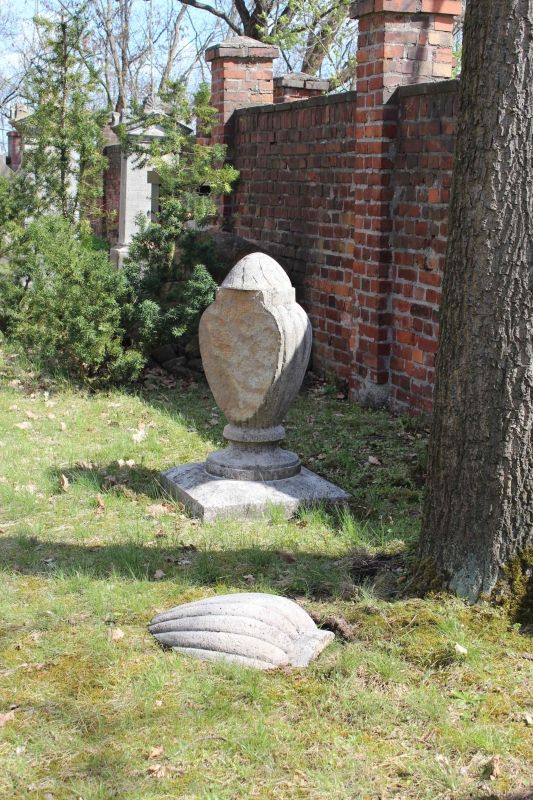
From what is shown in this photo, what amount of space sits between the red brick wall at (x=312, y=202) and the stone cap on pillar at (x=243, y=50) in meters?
0.67

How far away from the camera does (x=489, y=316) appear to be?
3879 millimetres

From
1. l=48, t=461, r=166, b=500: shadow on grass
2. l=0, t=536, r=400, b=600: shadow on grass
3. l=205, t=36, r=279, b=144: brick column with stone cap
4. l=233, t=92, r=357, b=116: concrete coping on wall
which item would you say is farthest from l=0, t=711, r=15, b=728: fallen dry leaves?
l=205, t=36, r=279, b=144: brick column with stone cap

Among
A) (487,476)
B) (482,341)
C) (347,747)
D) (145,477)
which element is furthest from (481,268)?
(145,477)

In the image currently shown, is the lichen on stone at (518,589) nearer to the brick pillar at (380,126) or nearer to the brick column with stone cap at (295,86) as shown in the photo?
the brick pillar at (380,126)

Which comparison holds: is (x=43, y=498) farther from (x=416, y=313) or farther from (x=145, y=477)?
(x=416, y=313)

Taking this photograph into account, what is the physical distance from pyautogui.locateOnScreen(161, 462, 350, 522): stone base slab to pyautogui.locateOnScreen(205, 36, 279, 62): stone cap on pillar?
6.47 metres

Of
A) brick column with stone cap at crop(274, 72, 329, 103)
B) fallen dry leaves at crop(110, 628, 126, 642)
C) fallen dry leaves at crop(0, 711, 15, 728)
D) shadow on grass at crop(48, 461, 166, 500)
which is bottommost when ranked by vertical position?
fallen dry leaves at crop(0, 711, 15, 728)

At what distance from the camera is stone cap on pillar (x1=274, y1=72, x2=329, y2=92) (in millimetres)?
12317

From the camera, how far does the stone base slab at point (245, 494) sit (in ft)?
18.2

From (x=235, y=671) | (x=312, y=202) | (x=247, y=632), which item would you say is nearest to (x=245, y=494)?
(x=247, y=632)

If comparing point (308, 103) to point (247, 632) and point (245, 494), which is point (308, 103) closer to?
point (245, 494)

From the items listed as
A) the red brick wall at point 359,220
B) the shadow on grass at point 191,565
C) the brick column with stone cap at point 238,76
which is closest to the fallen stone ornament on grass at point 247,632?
the shadow on grass at point 191,565

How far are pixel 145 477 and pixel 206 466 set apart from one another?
51 centimetres

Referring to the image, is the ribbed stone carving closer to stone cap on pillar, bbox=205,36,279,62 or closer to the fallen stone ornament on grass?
the fallen stone ornament on grass
